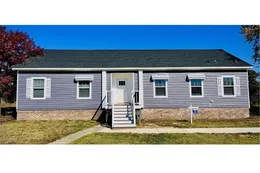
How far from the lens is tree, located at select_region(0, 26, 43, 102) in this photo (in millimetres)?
11406

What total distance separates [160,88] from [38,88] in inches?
311

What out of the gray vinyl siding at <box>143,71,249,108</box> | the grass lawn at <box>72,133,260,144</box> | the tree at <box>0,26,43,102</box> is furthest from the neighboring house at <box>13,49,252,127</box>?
the grass lawn at <box>72,133,260,144</box>

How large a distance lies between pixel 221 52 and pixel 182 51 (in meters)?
3.09

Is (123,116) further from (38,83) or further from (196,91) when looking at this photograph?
(38,83)

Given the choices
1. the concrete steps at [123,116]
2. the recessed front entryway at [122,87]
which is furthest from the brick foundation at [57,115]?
the concrete steps at [123,116]

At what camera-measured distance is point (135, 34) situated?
1148cm

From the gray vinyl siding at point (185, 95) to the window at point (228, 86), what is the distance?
14.4 inches

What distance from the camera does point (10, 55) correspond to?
38.4 feet

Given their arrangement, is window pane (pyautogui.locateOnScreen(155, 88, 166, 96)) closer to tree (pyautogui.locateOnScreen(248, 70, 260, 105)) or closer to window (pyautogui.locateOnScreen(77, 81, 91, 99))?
window (pyautogui.locateOnScreen(77, 81, 91, 99))

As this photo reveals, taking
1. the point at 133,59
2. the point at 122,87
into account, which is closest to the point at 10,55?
the point at 122,87
